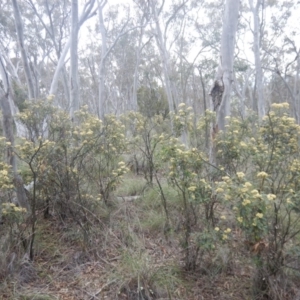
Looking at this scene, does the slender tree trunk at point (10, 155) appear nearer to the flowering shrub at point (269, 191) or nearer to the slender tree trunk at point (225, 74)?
the flowering shrub at point (269, 191)

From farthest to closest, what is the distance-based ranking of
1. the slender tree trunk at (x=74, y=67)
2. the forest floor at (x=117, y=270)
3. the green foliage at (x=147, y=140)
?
1. the slender tree trunk at (x=74, y=67)
2. the green foliage at (x=147, y=140)
3. the forest floor at (x=117, y=270)

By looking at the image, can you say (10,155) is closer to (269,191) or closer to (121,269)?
(121,269)

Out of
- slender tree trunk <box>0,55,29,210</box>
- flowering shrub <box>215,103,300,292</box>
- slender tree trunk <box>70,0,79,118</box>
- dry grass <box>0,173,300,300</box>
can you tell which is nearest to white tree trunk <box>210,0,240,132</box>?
flowering shrub <box>215,103,300,292</box>

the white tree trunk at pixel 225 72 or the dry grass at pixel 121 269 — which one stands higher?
the white tree trunk at pixel 225 72

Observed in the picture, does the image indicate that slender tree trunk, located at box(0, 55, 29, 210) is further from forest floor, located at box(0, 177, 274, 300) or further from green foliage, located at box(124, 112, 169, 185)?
green foliage, located at box(124, 112, 169, 185)

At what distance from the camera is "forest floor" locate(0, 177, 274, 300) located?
2764 millimetres

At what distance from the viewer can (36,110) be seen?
3535 mm

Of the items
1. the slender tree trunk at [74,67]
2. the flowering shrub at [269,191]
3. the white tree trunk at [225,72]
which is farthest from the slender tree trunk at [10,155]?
the slender tree trunk at [74,67]

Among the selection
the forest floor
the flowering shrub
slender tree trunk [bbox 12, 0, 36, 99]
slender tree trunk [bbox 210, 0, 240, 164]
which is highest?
slender tree trunk [bbox 12, 0, 36, 99]

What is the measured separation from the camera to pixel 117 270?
2.97m

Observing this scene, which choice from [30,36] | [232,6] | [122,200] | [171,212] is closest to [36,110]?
[122,200]

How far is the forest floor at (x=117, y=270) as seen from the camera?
109 inches

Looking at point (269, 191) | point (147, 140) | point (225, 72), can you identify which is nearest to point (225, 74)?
point (225, 72)

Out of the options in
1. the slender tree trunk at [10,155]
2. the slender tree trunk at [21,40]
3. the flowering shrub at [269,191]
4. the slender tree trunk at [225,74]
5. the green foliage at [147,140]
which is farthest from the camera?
the slender tree trunk at [21,40]
